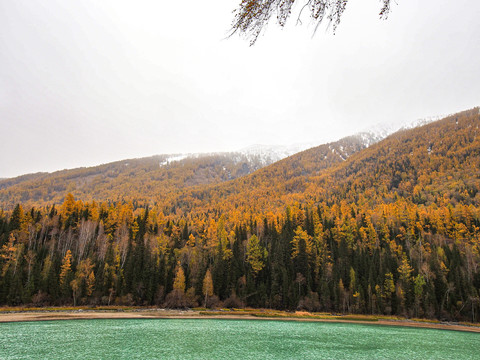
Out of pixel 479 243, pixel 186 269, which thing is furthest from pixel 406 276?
pixel 186 269

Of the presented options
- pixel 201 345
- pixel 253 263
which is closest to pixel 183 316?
pixel 253 263

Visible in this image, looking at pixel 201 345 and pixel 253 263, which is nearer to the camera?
pixel 201 345

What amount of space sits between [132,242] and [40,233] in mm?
25456

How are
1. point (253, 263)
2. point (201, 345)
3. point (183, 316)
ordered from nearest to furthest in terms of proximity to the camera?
point (201, 345) < point (183, 316) < point (253, 263)

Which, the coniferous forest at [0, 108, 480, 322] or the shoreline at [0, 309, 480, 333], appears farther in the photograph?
the coniferous forest at [0, 108, 480, 322]

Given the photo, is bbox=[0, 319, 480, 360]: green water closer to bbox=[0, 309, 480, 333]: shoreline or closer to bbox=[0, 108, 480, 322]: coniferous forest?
bbox=[0, 309, 480, 333]: shoreline

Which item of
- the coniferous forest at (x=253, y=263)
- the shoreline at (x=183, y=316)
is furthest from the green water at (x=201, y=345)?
the coniferous forest at (x=253, y=263)

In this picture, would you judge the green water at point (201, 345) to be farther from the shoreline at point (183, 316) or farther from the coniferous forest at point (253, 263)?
the coniferous forest at point (253, 263)

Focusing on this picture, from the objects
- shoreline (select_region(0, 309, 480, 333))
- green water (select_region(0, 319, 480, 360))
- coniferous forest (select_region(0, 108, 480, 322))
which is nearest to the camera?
green water (select_region(0, 319, 480, 360))

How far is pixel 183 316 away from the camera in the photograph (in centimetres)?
5597

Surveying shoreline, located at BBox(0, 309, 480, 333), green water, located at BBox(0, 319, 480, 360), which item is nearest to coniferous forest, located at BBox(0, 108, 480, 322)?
shoreline, located at BBox(0, 309, 480, 333)

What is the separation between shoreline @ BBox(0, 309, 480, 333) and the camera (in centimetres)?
4769

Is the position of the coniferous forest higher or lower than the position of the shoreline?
higher

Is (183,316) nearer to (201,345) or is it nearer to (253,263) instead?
(253,263)
